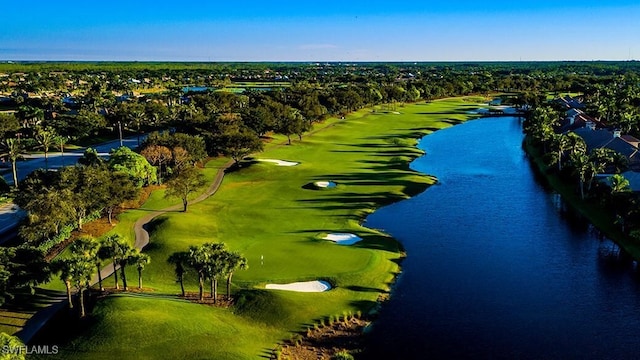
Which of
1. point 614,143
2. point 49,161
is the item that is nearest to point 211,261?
point 49,161

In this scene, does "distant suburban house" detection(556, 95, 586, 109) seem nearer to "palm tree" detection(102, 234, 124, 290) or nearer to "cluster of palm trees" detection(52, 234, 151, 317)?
"cluster of palm trees" detection(52, 234, 151, 317)

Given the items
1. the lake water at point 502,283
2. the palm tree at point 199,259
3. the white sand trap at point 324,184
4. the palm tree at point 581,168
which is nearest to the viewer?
the lake water at point 502,283

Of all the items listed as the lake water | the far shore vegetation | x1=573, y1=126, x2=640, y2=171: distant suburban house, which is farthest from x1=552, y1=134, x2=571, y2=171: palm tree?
the lake water

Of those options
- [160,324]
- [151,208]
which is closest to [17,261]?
[160,324]

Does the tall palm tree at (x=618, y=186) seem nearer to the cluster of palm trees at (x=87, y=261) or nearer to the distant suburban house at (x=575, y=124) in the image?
the cluster of palm trees at (x=87, y=261)

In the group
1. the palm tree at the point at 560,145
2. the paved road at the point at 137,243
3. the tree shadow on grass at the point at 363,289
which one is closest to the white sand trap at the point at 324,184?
the paved road at the point at 137,243

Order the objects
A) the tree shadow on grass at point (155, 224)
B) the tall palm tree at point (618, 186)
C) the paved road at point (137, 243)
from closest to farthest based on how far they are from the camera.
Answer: the paved road at point (137, 243) → the tree shadow on grass at point (155, 224) → the tall palm tree at point (618, 186)

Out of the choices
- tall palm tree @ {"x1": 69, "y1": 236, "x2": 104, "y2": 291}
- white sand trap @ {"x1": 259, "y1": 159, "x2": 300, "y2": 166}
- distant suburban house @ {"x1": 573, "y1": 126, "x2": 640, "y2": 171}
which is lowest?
white sand trap @ {"x1": 259, "y1": 159, "x2": 300, "y2": 166}
